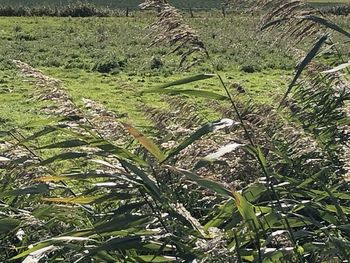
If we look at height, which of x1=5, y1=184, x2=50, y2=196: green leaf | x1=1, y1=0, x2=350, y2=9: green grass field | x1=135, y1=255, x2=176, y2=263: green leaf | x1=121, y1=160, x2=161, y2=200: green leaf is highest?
x1=121, y1=160, x2=161, y2=200: green leaf

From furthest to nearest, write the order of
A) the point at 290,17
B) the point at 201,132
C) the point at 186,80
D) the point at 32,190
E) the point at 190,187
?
the point at 190,187
the point at 290,17
the point at 32,190
the point at 186,80
the point at 201,132

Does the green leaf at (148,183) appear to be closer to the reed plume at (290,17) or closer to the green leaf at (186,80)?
the green leaf at (186,80)

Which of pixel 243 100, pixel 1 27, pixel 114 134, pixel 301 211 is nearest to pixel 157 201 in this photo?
pixel 114 134

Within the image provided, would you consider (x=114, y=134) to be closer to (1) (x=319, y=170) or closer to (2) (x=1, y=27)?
(1) (x=319, y=170)

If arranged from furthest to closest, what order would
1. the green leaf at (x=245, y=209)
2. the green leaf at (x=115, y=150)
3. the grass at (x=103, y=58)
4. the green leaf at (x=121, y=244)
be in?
the grass at (x=103, y=58), the green leaf at (x=115, y=150), the green leaf at (x=121, y=244), the green leaf at (x=245, y=209)

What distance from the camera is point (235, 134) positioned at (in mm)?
3402

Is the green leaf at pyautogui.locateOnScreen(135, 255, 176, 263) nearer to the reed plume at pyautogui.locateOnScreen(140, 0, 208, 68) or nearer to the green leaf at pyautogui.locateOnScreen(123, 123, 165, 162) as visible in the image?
the green leaf at pyautogui.locateOnScreen(123, 123, 165, 162)

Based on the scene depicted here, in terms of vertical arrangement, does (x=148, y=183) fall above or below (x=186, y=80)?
below

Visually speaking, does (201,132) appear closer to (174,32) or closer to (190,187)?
(174,32)

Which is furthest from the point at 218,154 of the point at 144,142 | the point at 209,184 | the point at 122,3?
the point at 122,3

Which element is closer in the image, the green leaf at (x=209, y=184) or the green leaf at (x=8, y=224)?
the green leaf at (x=209, y=184)

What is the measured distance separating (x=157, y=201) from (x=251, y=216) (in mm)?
474

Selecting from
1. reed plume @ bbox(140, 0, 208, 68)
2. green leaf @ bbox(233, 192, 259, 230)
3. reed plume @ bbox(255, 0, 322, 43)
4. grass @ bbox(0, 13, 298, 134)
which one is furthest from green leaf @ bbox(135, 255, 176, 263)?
grass @ bbox(0, 13, 298, 134)

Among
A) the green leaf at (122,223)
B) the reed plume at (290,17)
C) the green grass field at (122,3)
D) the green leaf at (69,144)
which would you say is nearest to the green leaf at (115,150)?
the green leaf at (69,144)
